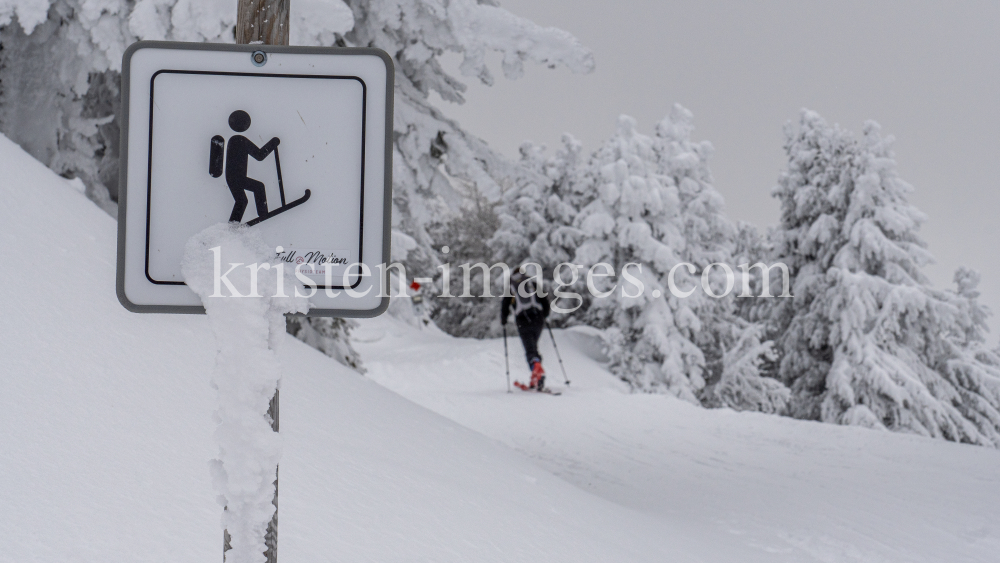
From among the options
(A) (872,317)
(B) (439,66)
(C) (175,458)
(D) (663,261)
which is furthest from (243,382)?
(A) (872,317)

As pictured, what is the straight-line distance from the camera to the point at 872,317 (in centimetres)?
1898

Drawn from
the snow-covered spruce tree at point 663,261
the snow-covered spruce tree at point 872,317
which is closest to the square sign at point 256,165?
the snow-covered spruce tree at point 663,261

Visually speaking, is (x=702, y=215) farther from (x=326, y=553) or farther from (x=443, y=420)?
(x=326, y=553)

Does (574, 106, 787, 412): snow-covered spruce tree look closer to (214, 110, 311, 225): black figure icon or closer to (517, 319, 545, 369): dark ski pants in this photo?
(517, 319, 545, 369): dark ski pants

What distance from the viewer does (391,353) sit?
1858 centimetres

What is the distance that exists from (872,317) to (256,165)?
67.1 feet

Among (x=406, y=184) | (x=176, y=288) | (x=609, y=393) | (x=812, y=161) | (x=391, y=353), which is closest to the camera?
(x=176, y=288)

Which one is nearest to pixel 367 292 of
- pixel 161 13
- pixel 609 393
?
pixel 161 13

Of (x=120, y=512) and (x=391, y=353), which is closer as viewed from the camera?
(x=120, y=512)

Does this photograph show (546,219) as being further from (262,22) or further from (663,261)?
(262,22)

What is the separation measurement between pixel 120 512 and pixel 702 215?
22029 millimetres

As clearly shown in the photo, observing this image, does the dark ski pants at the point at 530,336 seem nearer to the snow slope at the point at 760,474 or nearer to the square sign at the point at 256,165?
the snow slope at the point at 760,474

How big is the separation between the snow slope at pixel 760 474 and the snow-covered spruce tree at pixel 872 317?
10.5 meters

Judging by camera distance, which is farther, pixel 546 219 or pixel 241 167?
pixel 546 219
